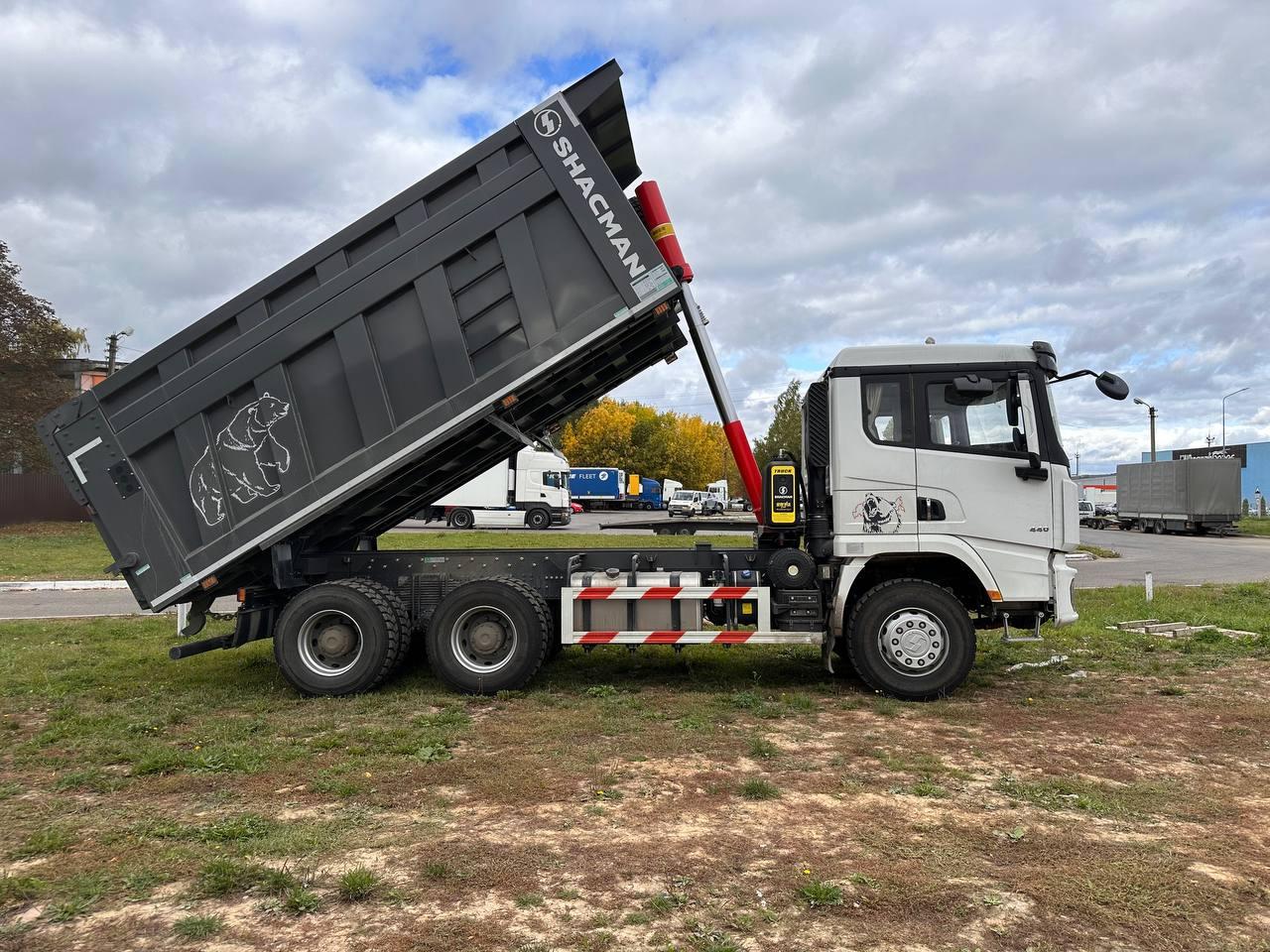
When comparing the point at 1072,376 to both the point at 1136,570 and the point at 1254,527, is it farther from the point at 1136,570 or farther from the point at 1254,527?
the point at 1254,527

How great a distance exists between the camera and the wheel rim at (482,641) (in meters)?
7.88

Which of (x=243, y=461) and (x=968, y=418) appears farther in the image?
(x=968, y=418)

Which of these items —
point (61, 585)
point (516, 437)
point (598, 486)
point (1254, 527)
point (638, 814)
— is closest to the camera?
point (638, 814)

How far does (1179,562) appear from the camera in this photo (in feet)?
80.3

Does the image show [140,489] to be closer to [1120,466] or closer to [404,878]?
[404,878]

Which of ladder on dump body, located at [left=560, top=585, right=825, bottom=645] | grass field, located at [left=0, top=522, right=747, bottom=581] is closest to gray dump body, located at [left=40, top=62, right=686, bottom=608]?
ladder on dump body, located at [left=560, top=585, right=825, bottom=645]

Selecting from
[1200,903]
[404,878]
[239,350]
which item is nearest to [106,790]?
[404,878]

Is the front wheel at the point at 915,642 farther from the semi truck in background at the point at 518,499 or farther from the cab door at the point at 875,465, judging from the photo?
the semi truck in background at the point at 518,499

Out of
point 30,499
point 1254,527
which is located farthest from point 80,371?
point 1254,527

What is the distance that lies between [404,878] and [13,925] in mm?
1579

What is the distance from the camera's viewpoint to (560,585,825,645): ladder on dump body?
7836 millimetres

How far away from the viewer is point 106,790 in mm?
5434

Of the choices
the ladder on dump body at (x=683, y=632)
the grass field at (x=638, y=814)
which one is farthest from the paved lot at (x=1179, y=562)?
the grass field at (x=638, y=814)

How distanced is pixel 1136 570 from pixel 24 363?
38885 mm
